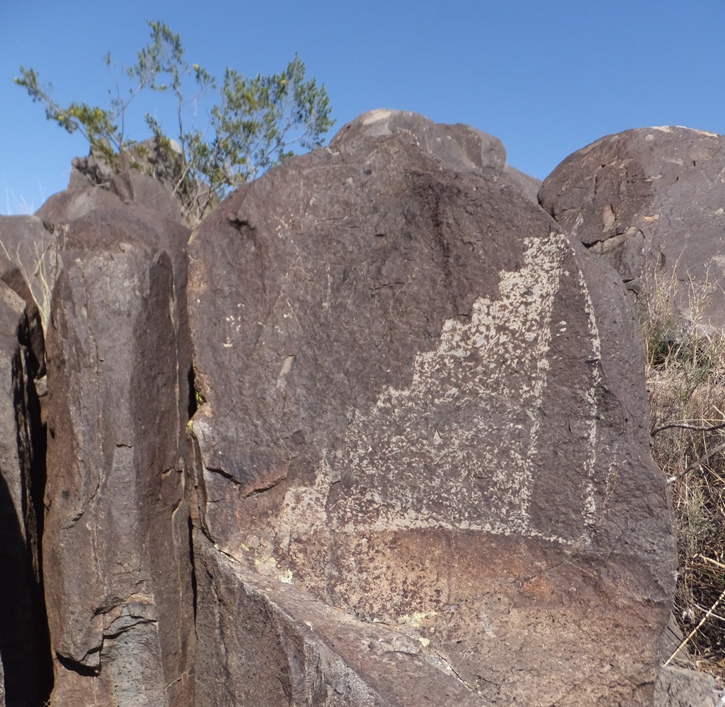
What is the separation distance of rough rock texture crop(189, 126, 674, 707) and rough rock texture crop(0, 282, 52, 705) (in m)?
0.57

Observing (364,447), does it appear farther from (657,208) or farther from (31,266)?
(31,266)

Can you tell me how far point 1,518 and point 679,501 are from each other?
217 cm

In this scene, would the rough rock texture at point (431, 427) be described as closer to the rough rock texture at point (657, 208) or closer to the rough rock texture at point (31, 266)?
the rough rock texture at point (31, 266)

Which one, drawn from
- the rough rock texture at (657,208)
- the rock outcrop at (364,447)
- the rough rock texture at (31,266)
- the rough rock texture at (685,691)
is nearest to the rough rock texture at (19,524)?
the rock outcrop at (364,447)

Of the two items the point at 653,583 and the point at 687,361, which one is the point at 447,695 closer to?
the point at 653,583

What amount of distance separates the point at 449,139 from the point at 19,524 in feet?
13.9

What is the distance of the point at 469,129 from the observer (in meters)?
6.22

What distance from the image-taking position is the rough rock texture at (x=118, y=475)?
79.6 inches

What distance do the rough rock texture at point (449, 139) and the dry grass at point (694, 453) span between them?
4.98 ft

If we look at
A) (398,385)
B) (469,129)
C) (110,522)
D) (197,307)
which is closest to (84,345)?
(197,307)

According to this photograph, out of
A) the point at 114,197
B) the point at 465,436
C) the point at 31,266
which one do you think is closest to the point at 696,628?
the point at 465,436

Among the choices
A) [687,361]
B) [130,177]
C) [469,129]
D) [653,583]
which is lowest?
[653,583]

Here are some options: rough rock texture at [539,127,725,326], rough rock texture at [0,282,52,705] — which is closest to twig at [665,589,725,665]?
rough rock texture at [539,127,725,326]

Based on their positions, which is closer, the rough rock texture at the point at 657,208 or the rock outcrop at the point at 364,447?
the rock outcrop at the point at 364,447
